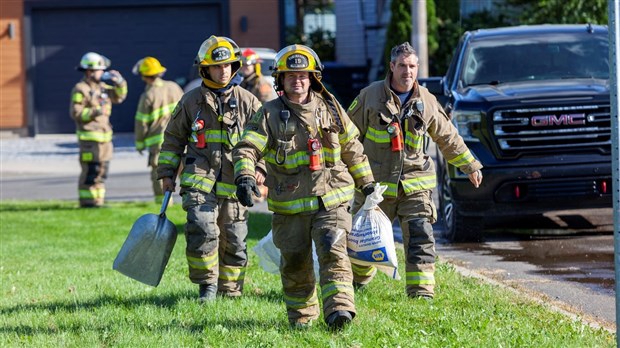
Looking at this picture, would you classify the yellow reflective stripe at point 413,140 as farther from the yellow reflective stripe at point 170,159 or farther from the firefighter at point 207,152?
the yellow reflective stripe at point 170,159

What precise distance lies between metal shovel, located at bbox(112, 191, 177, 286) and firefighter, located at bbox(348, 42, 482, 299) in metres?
1.46

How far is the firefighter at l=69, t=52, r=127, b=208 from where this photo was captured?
15281 mm

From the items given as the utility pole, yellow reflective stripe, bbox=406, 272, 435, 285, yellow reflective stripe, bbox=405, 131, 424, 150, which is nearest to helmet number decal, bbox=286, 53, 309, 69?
yellow reflective stripe, bbox=405, 131, 424, 150

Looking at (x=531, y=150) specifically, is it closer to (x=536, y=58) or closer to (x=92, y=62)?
(x=536, y=58)

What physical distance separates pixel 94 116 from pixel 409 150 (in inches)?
311

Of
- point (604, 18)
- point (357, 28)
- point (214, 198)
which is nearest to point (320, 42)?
point (357, 28)

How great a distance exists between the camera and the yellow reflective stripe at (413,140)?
8.12 meters

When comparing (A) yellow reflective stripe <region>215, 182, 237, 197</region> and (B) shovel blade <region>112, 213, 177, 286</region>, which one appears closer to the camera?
(B) shovel blade <region>112, 213, 177, 286</region>

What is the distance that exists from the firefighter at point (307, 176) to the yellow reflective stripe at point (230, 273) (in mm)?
1229

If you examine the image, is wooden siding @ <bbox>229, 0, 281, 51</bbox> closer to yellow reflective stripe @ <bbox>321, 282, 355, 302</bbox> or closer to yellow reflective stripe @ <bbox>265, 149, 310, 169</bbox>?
yellow reflective stripe @ <bbox>265, 149, 310, 169</bbox>

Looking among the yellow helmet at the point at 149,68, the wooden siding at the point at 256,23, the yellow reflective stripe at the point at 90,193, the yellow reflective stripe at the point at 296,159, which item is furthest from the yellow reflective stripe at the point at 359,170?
the wooden siding at the point at 256,23

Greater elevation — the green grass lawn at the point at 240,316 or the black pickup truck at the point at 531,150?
the black pickup truck at the point at 531,150

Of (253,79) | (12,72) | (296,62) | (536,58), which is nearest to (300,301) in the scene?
(296,62)

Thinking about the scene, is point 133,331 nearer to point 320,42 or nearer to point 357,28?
point 357,28
